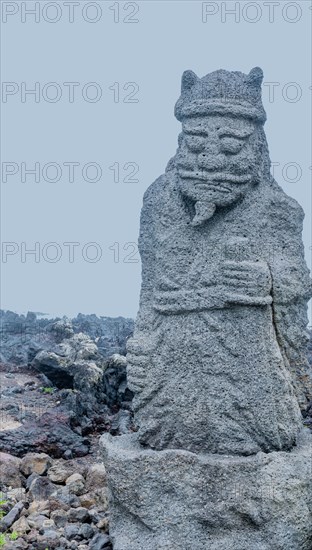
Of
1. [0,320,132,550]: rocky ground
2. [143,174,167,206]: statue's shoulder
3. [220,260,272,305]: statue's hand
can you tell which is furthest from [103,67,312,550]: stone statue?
[0,320,132,550]: rocky ground

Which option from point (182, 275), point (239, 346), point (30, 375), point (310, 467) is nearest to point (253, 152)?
point (182, 275)

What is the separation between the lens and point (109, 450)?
210 inches

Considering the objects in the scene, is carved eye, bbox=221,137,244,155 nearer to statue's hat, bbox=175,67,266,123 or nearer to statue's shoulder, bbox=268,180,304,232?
statue's hat, bbox=175,67,266,123

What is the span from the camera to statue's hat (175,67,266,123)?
530 centimetres

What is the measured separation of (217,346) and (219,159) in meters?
1.26

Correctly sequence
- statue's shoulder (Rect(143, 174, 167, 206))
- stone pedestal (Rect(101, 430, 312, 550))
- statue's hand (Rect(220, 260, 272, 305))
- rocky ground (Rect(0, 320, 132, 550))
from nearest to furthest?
stone pedestal (Rect(101, 430, 312, 550)), statue's hand (Rect(220, 260, 272, 305)), statue's shoulder (Rect(143, 174, 167, 206)), rocky ground (Rect(0, 320, 132, 550))

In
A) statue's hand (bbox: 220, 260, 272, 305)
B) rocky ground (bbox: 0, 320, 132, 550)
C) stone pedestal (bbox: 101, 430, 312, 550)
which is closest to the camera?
stone pedestal (bbox: 101, 430, 312, 550)

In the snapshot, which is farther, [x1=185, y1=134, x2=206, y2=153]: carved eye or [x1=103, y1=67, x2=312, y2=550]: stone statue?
[x1=185, y1=134, x2=206, y2=153]: carved eye

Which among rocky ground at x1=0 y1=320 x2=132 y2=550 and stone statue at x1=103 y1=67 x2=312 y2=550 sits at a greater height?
stone statue at x1=103 y1=67 x2=312 y2=550

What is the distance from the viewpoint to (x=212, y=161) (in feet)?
17.3

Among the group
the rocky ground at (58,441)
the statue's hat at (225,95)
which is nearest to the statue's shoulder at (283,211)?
the statue's hat at (225,95)

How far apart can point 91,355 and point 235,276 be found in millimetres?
5450

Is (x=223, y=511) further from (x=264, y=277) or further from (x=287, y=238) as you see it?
(x=287, y=238)

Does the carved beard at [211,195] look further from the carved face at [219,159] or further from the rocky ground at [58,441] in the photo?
the rocky ground at [58,441]
